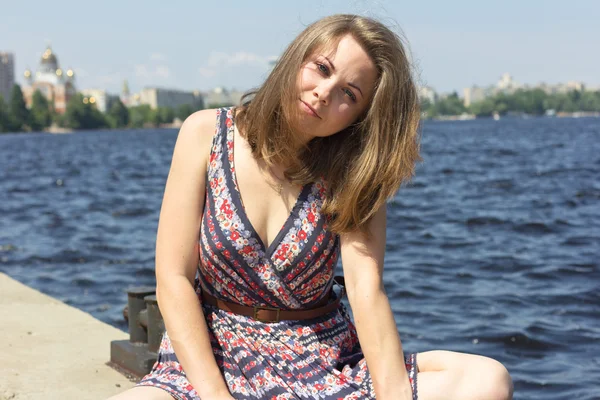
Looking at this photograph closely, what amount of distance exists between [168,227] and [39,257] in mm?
8655

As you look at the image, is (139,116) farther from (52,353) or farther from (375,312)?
(375,312)

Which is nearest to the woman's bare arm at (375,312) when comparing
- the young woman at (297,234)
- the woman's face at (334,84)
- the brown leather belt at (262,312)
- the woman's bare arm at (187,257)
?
the young woman at (297,234)

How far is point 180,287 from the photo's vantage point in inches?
91.4

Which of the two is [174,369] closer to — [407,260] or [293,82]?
[293,82]

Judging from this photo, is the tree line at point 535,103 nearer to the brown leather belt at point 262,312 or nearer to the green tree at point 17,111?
the green tree at point 17,111

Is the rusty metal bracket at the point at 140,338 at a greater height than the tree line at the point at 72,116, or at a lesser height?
greater

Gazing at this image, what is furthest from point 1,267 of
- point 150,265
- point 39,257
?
point 150,265

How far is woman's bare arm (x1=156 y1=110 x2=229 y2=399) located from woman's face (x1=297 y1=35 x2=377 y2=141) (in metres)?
0.30

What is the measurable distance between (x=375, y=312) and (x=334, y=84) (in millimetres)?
637

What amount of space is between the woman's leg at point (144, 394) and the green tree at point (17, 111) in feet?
409

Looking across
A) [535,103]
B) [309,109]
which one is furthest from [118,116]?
[309,109]

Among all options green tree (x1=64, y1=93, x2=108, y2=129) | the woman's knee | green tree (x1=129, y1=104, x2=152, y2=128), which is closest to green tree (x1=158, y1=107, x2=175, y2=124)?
green tree (x1=129, y1=104, x2=152, y2=128)

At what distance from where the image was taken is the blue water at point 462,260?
251 inches

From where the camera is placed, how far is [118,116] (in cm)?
13950
